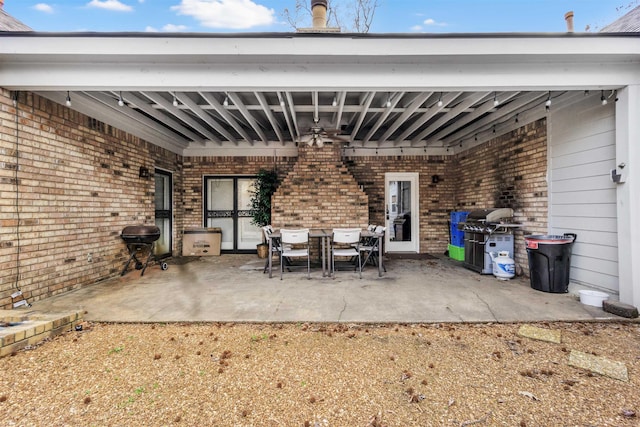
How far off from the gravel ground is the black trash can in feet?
3.24

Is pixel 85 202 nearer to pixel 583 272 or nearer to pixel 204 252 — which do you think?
pixel 204 252

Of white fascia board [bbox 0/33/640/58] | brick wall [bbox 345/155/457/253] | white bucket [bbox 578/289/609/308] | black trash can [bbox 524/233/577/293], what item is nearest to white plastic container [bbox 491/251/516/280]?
black trash can [bbox 524/233/577/293]

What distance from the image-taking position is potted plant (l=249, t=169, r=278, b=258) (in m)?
6.77

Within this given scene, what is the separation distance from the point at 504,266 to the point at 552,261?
2.51 feet

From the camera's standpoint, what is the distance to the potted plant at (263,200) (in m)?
6.77

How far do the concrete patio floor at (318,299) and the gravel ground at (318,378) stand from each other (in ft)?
0.69

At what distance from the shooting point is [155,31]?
2.88m

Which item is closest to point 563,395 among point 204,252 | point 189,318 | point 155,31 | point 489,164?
point 189,318

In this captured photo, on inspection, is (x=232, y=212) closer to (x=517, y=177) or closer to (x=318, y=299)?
(x=318, y=299)

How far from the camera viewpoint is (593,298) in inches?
124

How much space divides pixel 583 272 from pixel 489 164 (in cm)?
267

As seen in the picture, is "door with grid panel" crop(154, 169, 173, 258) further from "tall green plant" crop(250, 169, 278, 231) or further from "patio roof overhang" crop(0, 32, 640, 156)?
"patio roof overhang" crop(0, 32, 640, 156)

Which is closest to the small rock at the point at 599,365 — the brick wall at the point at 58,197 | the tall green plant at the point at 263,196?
the brick wall at the point at 58,197

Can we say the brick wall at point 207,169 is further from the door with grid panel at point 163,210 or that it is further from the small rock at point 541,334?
the small rock at point 541,334
